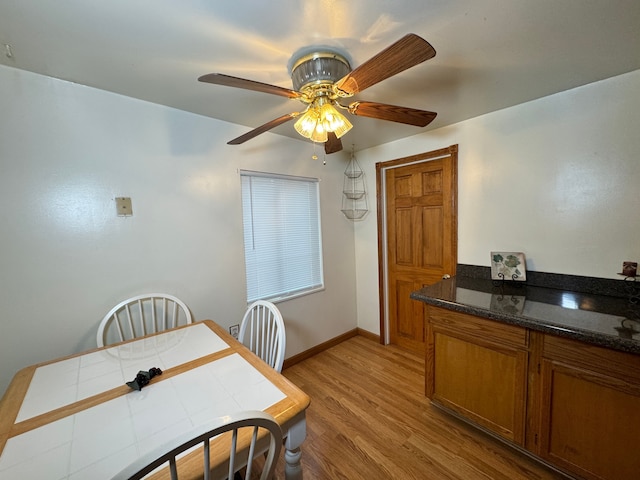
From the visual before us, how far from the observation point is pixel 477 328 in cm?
151

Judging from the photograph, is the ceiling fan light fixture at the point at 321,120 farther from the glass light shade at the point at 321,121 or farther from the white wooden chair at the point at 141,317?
the white wooden chair at the point at 141,317

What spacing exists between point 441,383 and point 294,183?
206cm

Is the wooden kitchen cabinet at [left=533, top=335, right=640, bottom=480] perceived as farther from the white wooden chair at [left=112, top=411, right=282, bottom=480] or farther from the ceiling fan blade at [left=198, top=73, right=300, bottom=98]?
the ceiling fan blade at [left=198, top=73, right=300, bottom=98]

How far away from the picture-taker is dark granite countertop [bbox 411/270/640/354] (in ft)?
3.65

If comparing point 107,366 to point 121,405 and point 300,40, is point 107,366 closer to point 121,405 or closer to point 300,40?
point 121,405

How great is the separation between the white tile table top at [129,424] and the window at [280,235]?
3.99 feet

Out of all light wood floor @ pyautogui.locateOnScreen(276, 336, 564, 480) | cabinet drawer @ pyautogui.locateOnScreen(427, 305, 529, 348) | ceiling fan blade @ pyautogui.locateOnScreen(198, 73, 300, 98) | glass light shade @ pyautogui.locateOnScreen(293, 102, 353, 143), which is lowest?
light wood floor @ pyautogui.locateOnScreen(276, 336, 564, 480)

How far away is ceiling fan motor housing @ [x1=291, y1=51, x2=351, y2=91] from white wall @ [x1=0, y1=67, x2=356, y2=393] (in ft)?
3.45

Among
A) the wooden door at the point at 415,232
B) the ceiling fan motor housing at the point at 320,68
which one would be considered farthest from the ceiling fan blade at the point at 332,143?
the wooden door at the point at 415,232

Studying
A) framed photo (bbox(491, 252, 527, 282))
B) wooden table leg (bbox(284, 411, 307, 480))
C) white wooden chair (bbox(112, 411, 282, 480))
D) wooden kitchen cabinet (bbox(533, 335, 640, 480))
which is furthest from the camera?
framed photo (bbox(491, 252, 527, 282))

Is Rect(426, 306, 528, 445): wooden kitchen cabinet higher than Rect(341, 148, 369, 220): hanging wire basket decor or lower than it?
lower

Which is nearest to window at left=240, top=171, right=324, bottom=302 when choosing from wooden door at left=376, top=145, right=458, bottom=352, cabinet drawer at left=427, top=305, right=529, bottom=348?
wooden door at left=376, top=145, right=458, bottom=352

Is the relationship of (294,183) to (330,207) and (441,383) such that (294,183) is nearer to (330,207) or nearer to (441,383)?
(330,207)

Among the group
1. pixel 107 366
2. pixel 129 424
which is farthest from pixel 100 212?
pixel 129 424
